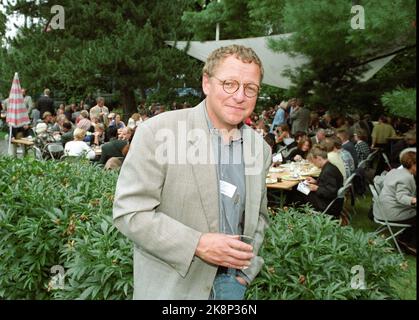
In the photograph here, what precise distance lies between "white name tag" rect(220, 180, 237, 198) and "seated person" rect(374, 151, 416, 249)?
174 inches

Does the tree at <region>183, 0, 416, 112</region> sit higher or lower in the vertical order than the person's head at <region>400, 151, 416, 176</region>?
higher

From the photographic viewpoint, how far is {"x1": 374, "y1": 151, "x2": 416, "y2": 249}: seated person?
5695 millimetres

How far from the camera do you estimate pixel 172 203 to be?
5.19ft

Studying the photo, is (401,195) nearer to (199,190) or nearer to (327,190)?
(327,190)

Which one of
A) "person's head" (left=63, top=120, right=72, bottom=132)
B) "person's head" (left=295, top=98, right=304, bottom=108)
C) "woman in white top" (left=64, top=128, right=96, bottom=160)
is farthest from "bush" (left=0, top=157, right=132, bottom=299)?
"person's head" (left=295, top=98, right=304, bottom=108)

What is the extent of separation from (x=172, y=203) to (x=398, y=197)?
466cm

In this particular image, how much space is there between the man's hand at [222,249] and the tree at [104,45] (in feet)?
46.4

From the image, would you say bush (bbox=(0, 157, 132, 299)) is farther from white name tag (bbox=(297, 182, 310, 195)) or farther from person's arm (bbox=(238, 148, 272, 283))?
white name tag (bbox=(297, 182, 310, 195))

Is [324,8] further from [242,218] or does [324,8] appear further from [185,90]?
[185,90]

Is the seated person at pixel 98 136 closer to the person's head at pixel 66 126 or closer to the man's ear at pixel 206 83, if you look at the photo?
the person's head at pixel 66 126

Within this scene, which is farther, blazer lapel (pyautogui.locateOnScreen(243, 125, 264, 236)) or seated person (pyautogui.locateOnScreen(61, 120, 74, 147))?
seated person (pyautogui.locateOnScreen(61, 120, 74, 147))

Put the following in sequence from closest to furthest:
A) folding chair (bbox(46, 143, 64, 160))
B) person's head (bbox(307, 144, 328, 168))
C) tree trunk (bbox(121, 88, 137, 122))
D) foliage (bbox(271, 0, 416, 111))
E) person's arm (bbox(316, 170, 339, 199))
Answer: foliage (bbox(271, 0, 416, 111))
person's arm (bbox(316, 170, 339, 199))
person's head (bbox(307, 144, 328, 168))
folding chair (bbox(46, 143, 64, 160))
tree trunk (bbox(121, 88, 137, 122))

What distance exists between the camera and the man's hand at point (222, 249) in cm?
153

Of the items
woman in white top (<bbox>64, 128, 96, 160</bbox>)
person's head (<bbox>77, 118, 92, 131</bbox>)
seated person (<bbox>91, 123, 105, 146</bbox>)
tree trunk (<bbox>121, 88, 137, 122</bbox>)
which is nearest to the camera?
woman in white top (<bbox>64, 128, 96, 160</bbox>)
